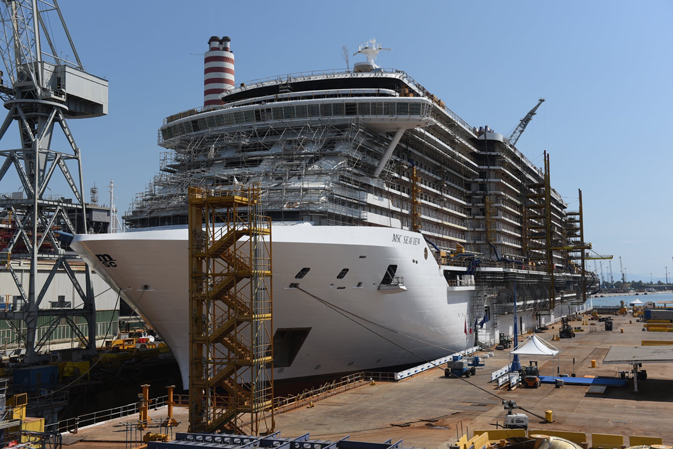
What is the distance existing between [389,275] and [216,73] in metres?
27.9

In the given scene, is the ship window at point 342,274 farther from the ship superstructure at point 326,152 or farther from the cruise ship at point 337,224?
the ship superstructure at point 326,152

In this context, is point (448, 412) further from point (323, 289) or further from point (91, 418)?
point (91, 418)

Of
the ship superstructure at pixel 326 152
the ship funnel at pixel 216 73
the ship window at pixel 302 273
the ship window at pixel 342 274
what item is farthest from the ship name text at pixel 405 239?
the ship funnel at pixel 216 73

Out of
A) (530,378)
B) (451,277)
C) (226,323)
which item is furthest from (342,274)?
(451,277)

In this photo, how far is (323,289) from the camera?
23.2 m

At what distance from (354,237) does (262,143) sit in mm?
8662

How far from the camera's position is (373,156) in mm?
31172

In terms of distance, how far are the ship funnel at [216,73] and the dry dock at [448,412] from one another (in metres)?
28.8

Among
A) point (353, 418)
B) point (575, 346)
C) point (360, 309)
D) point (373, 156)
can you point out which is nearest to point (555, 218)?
point (575, 346)

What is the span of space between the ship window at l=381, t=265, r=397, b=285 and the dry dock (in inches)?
172

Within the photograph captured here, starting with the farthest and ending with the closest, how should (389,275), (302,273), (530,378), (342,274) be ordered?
(389,275), (530,378), (342,274), (302,273)

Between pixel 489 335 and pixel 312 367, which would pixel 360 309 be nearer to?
pixel 312 367

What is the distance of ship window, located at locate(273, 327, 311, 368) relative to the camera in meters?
23.8

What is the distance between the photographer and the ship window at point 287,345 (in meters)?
23.8
